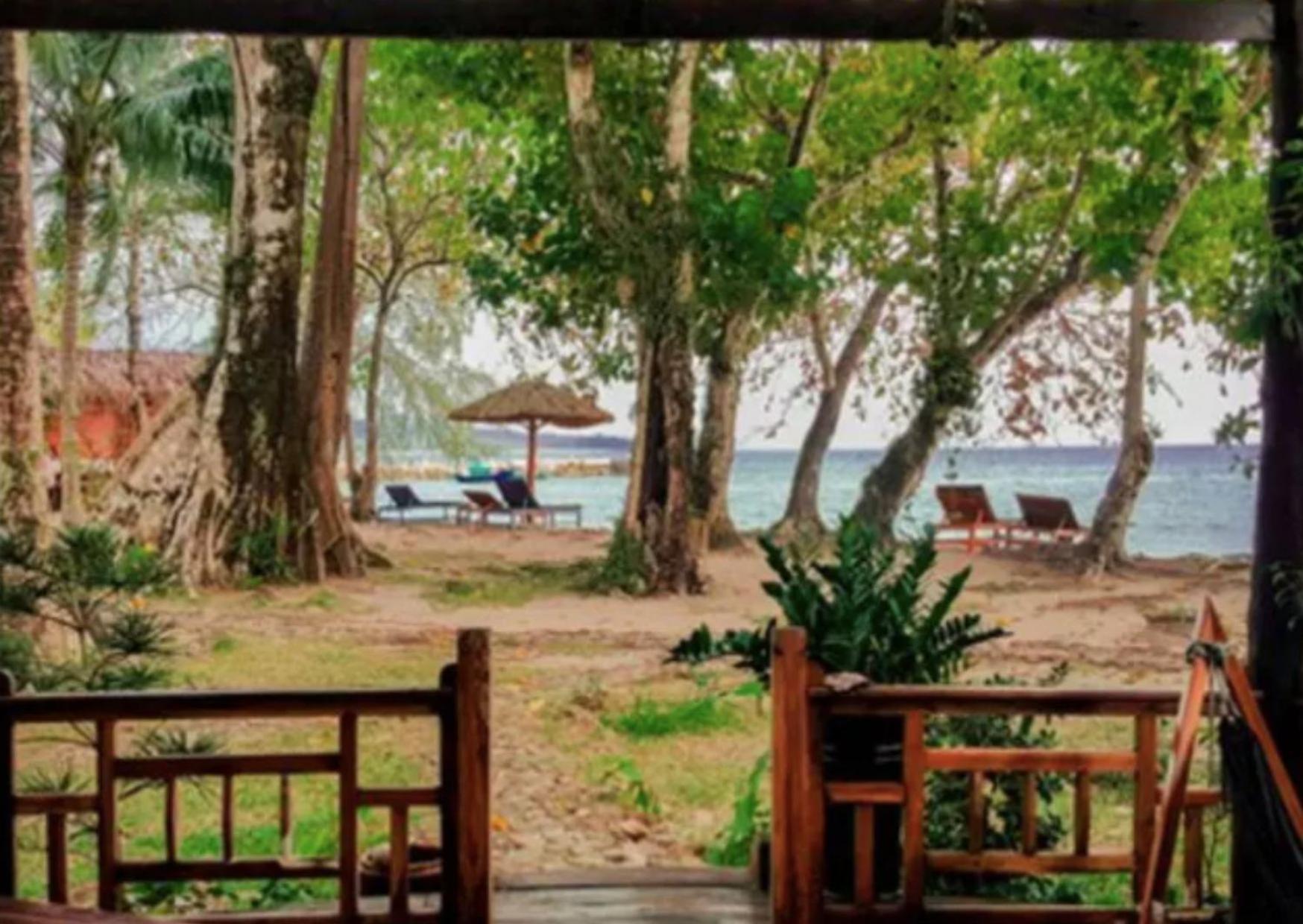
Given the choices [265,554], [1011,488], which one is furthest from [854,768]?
[1011,488]

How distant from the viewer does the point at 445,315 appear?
8992mm

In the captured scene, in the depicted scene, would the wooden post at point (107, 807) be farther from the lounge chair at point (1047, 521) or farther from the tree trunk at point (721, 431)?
the lounge chair at point (1047, 521)

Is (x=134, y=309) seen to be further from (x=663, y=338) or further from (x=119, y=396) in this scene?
(x=663, y=338)

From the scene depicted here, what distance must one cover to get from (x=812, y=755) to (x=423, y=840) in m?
1.12

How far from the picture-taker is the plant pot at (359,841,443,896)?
243cm

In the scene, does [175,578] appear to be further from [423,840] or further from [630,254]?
[423,840]

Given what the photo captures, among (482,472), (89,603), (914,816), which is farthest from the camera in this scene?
(482,472)

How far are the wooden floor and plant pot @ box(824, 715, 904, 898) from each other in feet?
0.64

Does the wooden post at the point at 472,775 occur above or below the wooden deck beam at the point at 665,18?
below

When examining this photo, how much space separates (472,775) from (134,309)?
25.2 ft

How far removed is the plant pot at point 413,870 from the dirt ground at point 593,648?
0.32m

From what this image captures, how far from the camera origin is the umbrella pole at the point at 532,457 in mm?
7434

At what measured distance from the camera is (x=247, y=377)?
5855mm

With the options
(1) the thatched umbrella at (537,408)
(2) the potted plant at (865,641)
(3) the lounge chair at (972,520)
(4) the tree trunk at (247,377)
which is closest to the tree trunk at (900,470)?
(3) the lounge chair at (972,520)
